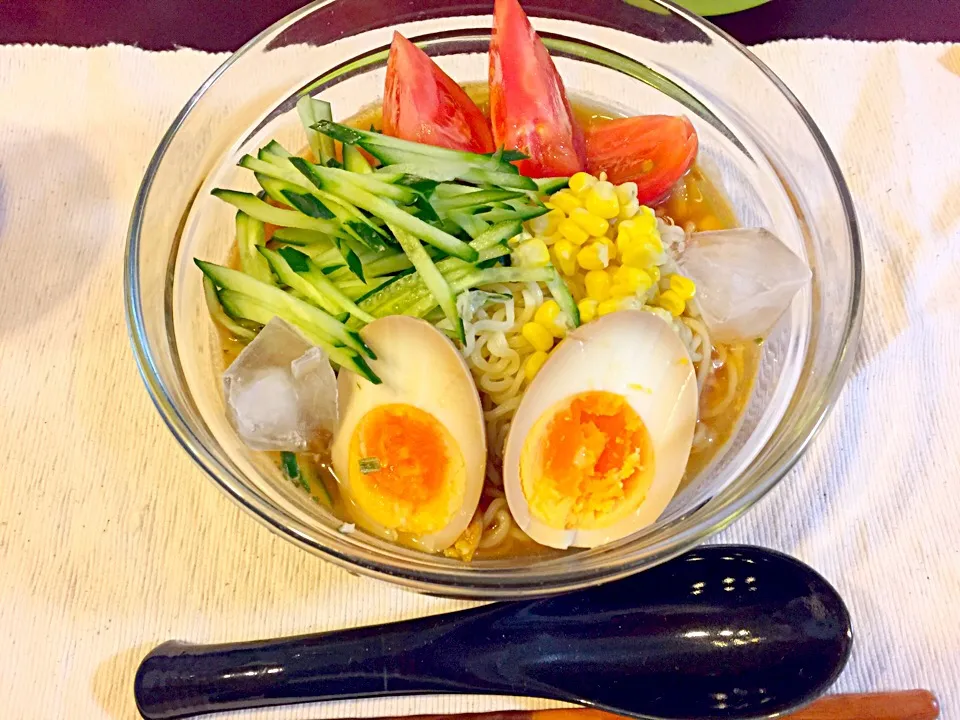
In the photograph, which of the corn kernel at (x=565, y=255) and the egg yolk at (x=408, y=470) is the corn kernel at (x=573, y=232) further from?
the egg yolk at (x=408, y=470)

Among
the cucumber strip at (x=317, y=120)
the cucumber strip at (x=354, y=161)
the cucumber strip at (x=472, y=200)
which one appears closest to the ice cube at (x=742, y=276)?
the cucumber strip at (x=472, y=200)

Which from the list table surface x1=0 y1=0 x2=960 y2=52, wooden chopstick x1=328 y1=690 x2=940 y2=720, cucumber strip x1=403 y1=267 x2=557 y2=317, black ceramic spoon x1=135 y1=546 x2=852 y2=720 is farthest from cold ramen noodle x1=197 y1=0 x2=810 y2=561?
table surface x1=0 y1=0 x2=960 y2=52

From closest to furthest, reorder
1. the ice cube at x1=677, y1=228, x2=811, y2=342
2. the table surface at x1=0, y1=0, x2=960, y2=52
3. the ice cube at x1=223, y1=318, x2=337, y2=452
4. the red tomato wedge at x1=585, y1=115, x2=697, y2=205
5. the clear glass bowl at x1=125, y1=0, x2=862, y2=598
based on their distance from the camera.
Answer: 1. the clear glass bowl at x1=125, y1=0, x2=862, y2=598
2. the ice cube at x1=223, y1=318, x2=337, y2=452
3. the ice cube at x1=677, y1=228, x2=811, y2=342
4. the red tomato wedge at x1=585, y1=115, x2=697, y2=205
5. the table surface at x1=0, y1=0, x2=960, y2=52

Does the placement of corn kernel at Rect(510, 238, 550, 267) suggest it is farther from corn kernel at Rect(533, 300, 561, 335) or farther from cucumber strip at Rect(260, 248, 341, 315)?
cucumber strip at Rect(260, 248, 341, 315)

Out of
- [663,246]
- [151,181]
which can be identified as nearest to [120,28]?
[151,181]

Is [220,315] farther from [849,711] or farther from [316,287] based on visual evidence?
[849,711]

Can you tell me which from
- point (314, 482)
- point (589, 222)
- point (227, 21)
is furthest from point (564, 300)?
point (227, 21)

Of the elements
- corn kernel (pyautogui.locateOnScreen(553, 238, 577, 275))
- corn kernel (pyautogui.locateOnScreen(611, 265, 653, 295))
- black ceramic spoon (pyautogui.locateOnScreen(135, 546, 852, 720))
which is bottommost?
black ceramic spoon (pyautogui.locateOnScreen(135, 546, 852, 720))
